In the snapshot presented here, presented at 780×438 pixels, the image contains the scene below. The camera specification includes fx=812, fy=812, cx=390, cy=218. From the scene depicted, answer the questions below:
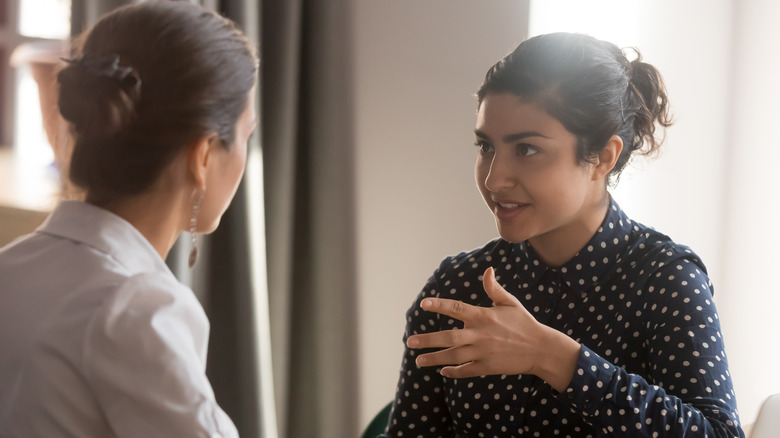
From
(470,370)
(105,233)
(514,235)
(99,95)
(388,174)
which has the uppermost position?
(99,95)

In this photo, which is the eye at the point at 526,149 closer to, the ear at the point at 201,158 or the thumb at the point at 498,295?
the thumb at the point at 498,295

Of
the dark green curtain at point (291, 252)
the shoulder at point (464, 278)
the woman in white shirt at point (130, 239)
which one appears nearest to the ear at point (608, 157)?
the shoulder at point (464, 278)

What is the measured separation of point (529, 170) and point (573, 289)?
0.22 metres

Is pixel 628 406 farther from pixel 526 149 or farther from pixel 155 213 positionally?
pixel 155 213

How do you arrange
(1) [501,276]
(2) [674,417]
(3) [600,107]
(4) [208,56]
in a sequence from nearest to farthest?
(4) [208,56] → (2) [674,417] → (3) [600,107] → (1) [501,276]

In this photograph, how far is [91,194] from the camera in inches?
38.2

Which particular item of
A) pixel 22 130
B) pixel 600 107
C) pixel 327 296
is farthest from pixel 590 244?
pixel 22 130

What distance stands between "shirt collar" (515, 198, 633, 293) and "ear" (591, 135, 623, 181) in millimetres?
75

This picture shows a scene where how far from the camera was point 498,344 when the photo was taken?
109 centimetres

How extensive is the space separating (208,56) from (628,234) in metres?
0.78

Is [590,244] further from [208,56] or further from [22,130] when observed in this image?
[22,130]

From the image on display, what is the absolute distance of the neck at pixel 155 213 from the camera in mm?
975

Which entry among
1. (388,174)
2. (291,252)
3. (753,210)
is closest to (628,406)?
(291,252)

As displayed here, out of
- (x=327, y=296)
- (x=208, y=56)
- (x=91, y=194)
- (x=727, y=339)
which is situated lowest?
(x=727, y=339)
